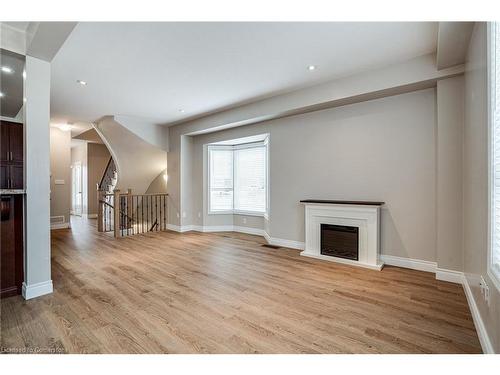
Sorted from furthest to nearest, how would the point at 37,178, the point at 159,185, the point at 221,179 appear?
the point at 159,185 < the point at 221,179 < the point at 37,178

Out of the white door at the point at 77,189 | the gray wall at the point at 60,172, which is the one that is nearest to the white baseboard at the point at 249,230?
the gray wall at the point at 60,172

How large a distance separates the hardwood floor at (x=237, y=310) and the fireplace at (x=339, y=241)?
0.30 metres

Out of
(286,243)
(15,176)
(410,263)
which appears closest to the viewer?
(410,263)

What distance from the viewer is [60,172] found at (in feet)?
21.9

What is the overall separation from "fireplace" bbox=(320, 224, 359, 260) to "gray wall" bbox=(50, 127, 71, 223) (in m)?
6.89

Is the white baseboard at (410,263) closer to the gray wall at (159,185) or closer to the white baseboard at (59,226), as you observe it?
the gray wall at (159,185)

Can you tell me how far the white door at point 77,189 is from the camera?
9859 mm

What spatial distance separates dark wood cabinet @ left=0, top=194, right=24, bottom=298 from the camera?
249cm

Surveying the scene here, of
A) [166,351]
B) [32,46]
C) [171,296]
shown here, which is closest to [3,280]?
[171,296]

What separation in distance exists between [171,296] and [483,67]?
3363mm

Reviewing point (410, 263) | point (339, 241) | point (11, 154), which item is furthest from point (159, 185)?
point (410, 263)

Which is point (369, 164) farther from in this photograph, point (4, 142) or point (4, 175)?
point (4, 175)

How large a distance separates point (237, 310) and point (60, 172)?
22.6 feet

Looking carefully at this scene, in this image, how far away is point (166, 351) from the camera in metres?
1.69
